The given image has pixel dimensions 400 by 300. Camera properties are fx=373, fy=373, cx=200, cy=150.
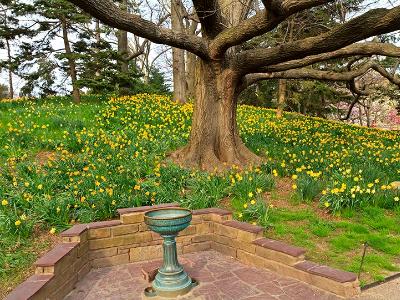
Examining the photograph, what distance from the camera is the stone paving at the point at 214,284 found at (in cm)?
414

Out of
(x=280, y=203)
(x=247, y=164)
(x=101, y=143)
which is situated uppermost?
(x=101, y=143)

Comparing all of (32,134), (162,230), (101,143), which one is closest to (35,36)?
(32,134)

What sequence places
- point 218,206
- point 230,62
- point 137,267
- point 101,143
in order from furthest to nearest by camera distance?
point 101,143 → point 230,62 → point 218,206 → point 137,267

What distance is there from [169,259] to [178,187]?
7.52ft

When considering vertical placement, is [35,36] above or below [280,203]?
above

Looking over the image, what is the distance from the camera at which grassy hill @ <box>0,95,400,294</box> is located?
4.93 metres

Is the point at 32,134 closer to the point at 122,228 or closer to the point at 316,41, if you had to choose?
the point at 122,228

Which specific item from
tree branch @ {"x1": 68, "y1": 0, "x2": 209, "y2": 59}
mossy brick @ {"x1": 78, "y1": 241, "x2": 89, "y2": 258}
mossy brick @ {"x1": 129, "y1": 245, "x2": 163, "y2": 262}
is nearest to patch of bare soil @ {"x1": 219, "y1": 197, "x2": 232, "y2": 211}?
mossy brick @ {"x1": 129, "y1": 245, "x2": 163, "y2": 262}

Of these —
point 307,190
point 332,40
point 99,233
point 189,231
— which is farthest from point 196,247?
point 332,40

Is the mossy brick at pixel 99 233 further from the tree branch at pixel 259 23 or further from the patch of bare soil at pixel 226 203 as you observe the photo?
the tree branch at pixel 259 23

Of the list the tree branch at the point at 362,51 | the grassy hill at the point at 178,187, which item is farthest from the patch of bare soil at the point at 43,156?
the tree branch at the point at 362,51

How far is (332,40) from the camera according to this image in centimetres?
629

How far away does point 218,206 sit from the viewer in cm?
613

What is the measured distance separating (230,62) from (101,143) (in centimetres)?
337
